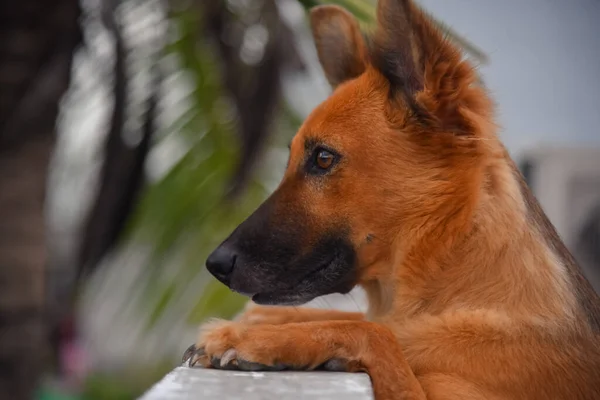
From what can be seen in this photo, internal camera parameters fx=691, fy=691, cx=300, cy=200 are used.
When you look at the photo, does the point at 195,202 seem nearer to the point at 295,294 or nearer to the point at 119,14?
the point at 119,14

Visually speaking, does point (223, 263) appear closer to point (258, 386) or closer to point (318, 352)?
point (318, 352)

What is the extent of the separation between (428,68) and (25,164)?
1476mm

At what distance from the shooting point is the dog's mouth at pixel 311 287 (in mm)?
1686

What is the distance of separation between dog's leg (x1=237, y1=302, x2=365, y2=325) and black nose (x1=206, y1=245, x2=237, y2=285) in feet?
0.54

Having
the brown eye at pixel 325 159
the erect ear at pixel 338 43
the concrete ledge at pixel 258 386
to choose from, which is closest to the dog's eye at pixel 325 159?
the brown eye at pixel 325 159

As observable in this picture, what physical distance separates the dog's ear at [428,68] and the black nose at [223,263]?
59 centimetres

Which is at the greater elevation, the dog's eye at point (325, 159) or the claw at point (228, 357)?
the dog's eye at point (325, 159)

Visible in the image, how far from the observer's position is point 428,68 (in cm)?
168

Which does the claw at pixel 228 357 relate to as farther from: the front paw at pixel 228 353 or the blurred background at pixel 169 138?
the blurred background at pixel 169 138

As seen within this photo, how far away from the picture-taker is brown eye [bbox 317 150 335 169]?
68.1 inches

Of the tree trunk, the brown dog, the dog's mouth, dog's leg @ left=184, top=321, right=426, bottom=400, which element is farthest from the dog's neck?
the tree trunk

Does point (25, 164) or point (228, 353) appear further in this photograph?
point (25, 164)

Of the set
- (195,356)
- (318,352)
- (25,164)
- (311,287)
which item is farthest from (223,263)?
(25,164)

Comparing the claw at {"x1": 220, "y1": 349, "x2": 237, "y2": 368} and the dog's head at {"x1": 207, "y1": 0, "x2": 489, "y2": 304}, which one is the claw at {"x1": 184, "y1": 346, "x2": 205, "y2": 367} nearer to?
the claw at {"x1": 220, "y1": 349, "x2": 237, "y2": 368}
